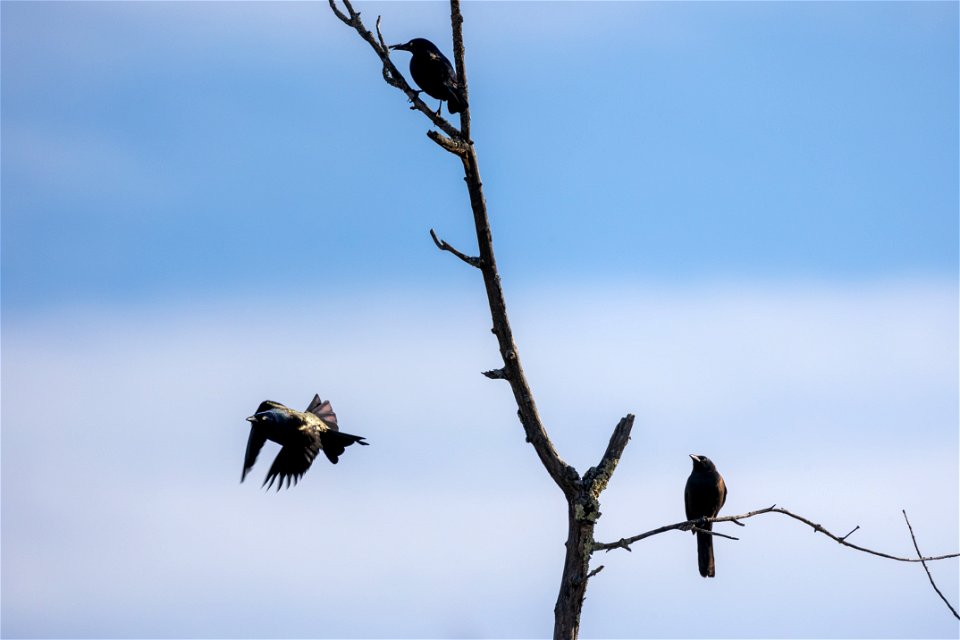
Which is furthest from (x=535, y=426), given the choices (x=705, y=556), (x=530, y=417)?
(x=705, y=556)

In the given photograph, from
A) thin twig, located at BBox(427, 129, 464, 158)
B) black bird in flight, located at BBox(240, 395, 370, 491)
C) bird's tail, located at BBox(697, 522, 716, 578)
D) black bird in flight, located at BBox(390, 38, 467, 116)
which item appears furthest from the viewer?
bird's tail, located at BBox(697, 522, 716, 578)

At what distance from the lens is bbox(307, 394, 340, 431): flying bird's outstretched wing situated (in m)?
9.97

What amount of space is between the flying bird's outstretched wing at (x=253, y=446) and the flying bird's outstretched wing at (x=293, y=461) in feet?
0.53

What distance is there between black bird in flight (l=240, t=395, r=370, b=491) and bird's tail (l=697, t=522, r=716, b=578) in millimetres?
3563

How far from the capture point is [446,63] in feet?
36.8

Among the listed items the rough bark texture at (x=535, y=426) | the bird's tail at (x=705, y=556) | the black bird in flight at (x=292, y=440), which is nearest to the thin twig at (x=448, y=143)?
the rough bark texture at (x=535, y=426)

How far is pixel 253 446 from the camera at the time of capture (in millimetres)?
9742

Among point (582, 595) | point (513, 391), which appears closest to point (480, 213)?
point (513, 391)

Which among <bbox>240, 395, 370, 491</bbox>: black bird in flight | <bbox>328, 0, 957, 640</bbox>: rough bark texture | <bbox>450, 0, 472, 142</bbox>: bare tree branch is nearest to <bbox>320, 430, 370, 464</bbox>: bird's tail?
<bbox>240, 395, 370, 491</bbox>: black bird in flight

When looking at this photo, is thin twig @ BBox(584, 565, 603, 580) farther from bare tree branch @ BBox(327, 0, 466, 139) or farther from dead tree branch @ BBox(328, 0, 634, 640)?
bare tree branch @ BBox(327, 0, 466, 139)

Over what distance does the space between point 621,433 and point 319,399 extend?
2.94m

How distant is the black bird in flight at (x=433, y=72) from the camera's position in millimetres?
10984

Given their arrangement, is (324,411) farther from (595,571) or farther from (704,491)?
(704,491)

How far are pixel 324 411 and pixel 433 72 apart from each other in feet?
9.94
